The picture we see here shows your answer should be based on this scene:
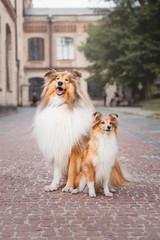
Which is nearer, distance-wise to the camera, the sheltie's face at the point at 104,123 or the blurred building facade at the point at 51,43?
the sheltie's face at the point at 104,123

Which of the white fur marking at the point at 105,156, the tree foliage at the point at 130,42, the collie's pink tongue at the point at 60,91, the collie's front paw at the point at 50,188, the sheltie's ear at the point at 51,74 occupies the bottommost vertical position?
the collie's front paw at the point at 50,188

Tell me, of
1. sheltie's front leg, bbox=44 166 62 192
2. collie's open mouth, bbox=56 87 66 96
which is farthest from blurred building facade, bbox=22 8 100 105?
collie's open mouth, bbox=56 87 66 96

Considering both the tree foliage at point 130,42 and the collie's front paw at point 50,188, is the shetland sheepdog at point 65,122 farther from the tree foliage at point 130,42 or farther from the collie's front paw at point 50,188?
the tree foliage at point 130,42

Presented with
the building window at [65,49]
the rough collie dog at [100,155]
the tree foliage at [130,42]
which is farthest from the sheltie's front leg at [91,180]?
the building window at [65,49]

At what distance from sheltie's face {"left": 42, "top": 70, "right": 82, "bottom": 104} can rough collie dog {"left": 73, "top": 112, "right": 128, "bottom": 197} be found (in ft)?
1.47

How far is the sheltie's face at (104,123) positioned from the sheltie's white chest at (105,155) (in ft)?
0.26

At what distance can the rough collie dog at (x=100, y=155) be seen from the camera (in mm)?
4262

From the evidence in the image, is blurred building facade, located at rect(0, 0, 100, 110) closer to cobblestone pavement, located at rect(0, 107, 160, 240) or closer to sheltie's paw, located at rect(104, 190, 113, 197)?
cobblestone pavement, located at rect(0, 107, 160, 240)

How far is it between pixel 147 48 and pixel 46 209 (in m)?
28.7

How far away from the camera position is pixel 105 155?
4.32 metres

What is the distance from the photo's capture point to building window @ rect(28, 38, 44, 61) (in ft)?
155

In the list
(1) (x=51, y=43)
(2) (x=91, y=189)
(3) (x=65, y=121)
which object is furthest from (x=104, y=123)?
(1) (x=51, y=43)

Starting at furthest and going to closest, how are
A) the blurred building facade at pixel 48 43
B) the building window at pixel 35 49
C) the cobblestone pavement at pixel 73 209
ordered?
the building window at pixel 35 49
the blurred building facade at pixel 48 43
the cobblestone pavement at pixel 73 209

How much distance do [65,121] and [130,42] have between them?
27.7 m
